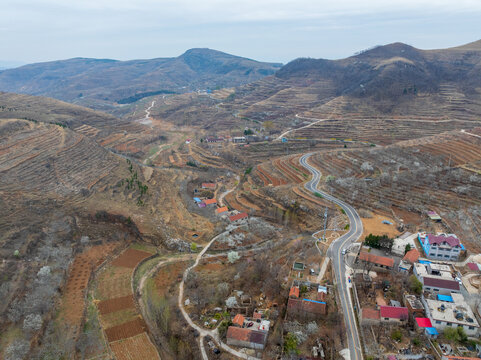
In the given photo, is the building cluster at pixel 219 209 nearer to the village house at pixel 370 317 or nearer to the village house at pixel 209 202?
the village house at pixel 209 202

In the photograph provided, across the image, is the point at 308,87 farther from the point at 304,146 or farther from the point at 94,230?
the point at 94,230

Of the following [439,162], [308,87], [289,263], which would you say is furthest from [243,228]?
[308,87]

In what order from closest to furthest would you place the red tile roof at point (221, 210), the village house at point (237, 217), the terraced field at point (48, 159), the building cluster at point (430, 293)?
the building cluster at point (430, 293) → the terraced field at point (48, 159) → the village house at point (237, 217) → the red tile roof at point (221, 210)

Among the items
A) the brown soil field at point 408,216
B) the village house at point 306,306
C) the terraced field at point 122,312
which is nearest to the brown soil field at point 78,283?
the terraced field at point 122,312

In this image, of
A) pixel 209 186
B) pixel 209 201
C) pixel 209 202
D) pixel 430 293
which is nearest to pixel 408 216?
pixel 430 293

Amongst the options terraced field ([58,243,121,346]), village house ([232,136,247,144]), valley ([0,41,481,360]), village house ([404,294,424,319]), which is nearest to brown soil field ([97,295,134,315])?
valley ([0,41,481,360])

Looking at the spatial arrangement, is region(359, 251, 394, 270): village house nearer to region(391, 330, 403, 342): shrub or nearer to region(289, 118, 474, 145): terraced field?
region(391, 330, 403, 342): shrub
